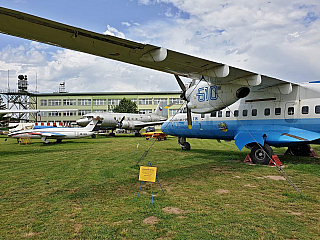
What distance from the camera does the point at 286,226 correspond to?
4387mm

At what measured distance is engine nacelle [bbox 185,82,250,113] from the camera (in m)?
10.7

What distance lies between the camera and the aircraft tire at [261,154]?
35.5 ft

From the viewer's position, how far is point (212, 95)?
11188mm

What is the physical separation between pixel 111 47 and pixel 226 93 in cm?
586

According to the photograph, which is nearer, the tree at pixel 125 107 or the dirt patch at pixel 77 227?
the dirt patch at pixel 77 227

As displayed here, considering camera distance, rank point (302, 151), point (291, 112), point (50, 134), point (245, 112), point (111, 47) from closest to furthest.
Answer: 1. point (111, 47)
2. point (291, 112)
3. point (245, 112)
4. point (302, 151)
5. point (50, 134)

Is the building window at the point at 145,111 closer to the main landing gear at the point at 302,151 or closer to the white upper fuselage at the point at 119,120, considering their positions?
the white upper fuselage at the point at 119,120

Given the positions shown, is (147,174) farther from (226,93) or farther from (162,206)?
(226,93)

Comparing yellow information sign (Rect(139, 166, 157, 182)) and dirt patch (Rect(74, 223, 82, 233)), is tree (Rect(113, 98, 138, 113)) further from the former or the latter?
dirt patch (Rect(74, 223, 82, 233))

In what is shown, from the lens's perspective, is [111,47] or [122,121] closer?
[111,47]

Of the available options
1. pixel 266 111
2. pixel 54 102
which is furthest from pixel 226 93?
pixel 54 102

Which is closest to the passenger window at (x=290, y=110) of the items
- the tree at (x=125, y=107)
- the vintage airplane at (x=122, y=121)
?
the vintage airplane at (x=122, y=121)

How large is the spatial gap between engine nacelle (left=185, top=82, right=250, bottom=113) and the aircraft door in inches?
82.5

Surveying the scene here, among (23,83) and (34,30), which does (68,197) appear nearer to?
(34,30)
